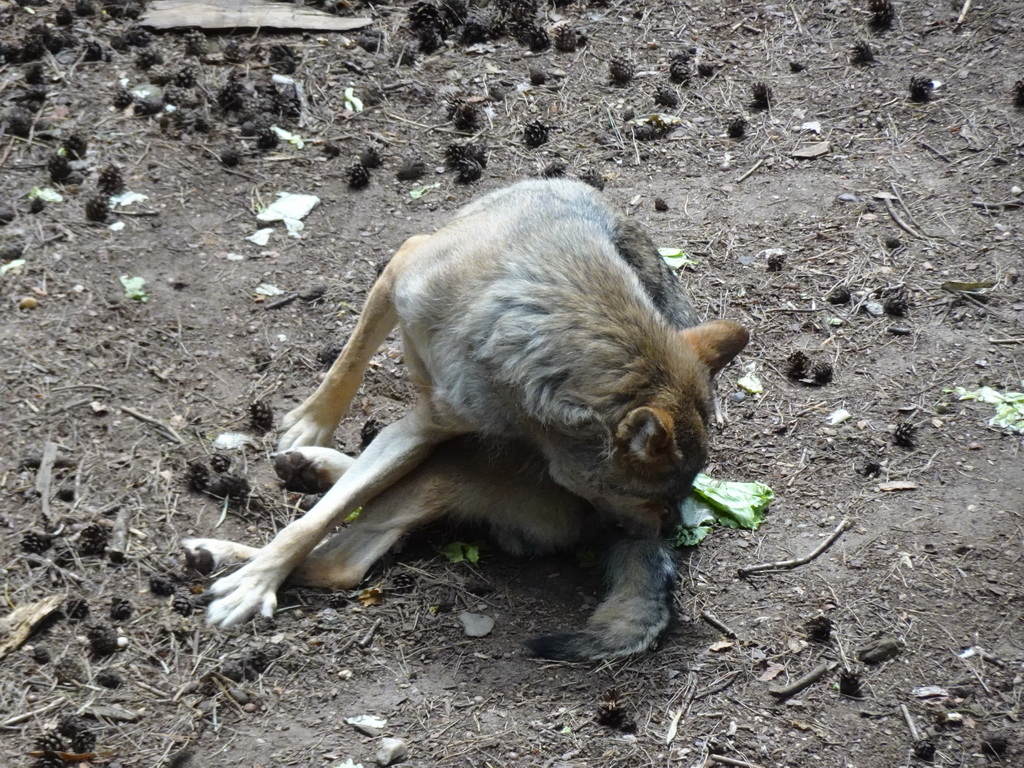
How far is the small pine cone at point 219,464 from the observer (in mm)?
5863

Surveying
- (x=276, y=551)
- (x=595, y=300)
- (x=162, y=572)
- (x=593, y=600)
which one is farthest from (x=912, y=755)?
(x=162, y=572)

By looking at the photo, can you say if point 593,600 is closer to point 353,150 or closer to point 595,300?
point 595,300

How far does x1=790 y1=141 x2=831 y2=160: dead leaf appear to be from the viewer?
8531mm

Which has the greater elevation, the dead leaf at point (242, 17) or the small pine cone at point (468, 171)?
the dead leaf at point (242, 17)

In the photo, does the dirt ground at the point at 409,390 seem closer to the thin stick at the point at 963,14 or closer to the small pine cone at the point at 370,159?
the thin stick at the point at 963,14

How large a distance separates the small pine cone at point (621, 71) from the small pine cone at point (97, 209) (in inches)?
192

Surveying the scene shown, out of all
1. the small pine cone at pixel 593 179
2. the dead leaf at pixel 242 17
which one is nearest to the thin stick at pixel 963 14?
the small pine cone at pixel 593 179

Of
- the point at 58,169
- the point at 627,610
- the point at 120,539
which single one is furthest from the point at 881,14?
the point at 120,539

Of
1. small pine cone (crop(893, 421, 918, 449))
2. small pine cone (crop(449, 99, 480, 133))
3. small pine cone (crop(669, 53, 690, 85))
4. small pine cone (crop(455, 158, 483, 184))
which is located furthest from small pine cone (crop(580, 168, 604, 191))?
small pine cone (crop(893, 421, 918, 449))

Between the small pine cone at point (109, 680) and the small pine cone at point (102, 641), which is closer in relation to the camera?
the small pine cone at point (109, 680)

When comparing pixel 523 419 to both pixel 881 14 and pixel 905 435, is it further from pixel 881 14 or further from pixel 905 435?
pixel 881 14

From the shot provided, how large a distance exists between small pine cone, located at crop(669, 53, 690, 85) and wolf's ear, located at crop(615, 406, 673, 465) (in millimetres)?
5527

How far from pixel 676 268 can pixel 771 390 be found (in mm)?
1412

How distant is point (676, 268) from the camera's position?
25.1ft
